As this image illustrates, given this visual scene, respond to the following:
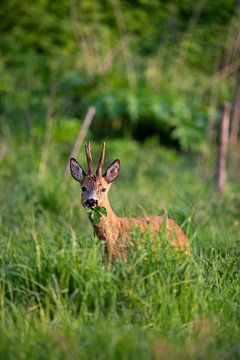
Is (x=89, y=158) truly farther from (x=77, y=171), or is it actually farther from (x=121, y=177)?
(x=121, y=177)

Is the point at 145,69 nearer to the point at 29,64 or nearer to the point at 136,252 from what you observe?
the point at 29,64

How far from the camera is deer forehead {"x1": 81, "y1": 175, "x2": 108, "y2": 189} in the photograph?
25.1 feet

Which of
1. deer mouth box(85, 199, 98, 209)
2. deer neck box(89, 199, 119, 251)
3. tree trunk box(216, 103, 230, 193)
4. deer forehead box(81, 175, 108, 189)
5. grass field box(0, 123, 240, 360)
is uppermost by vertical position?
tree trunk box(216, 103, 230, 193)

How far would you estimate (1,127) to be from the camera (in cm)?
1459

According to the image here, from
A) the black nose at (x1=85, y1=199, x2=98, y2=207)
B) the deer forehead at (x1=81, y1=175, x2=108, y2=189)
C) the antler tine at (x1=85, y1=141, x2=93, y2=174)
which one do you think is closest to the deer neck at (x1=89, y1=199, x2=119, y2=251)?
the black nose at (x1=85, y1=199, x2=98, y2=207)

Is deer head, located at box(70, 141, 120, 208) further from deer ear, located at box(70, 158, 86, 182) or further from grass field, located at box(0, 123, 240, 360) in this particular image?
grass field, located at box(0, 123, 240, 360)

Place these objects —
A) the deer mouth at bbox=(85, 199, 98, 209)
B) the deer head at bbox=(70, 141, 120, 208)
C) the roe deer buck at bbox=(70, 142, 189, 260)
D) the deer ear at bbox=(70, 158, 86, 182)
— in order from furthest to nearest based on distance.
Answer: the deer ear at bbox=(70, 158, 86, 182), the deer head at bbox=(70, 141, 120, 208), the deer mouth at bbox=(85, 199, 98, 209), the roe deer buck at bbox=(70, 142, 189, 260)

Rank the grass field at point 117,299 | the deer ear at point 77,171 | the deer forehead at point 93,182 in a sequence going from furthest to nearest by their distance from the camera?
the deer ear at point 77,171, the deer forehead at point 93,182, the grass field at point 117,299

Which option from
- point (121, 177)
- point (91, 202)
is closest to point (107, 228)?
point (91, 202)

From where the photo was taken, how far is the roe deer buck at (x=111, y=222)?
687 cm

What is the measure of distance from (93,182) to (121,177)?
579 cm

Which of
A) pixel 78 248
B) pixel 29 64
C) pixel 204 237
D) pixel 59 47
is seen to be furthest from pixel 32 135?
pixel 78 248

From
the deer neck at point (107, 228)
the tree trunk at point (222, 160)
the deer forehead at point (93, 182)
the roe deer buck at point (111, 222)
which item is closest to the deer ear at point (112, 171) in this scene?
the roe deer buck at point (111, 222)

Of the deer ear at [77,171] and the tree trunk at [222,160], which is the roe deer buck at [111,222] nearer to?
the deer ear at [77,171]
